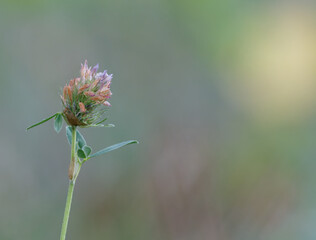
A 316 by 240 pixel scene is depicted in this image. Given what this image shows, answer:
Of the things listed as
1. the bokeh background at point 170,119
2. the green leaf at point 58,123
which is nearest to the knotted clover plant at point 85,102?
the green leaf at point 58,123

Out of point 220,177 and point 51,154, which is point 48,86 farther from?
point 220,177

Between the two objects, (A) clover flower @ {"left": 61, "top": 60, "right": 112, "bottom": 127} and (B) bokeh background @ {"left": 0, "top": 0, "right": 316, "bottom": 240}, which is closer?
(A) clover flower @ {"left": 61, "top": 60, "right": 112, "bottom": 127}

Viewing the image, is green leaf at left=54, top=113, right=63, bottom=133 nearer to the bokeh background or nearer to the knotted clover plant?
the knotted clover plant

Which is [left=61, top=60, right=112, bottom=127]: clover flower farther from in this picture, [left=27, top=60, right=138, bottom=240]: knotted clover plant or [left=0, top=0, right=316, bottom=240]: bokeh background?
[left=0, top=0, right=316, bottom=240]: bokeh background

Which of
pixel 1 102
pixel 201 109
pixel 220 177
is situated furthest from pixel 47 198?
pixel 201 109

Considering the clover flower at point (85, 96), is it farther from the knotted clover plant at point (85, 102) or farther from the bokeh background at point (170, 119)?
the bokeh background at point (170, 119)

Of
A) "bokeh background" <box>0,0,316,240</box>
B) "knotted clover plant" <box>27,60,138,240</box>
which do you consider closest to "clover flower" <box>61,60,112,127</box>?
"knotted clover plant" <box>27,60,138,240</box>

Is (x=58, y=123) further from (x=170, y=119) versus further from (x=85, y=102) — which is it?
(x=170, y=119)
